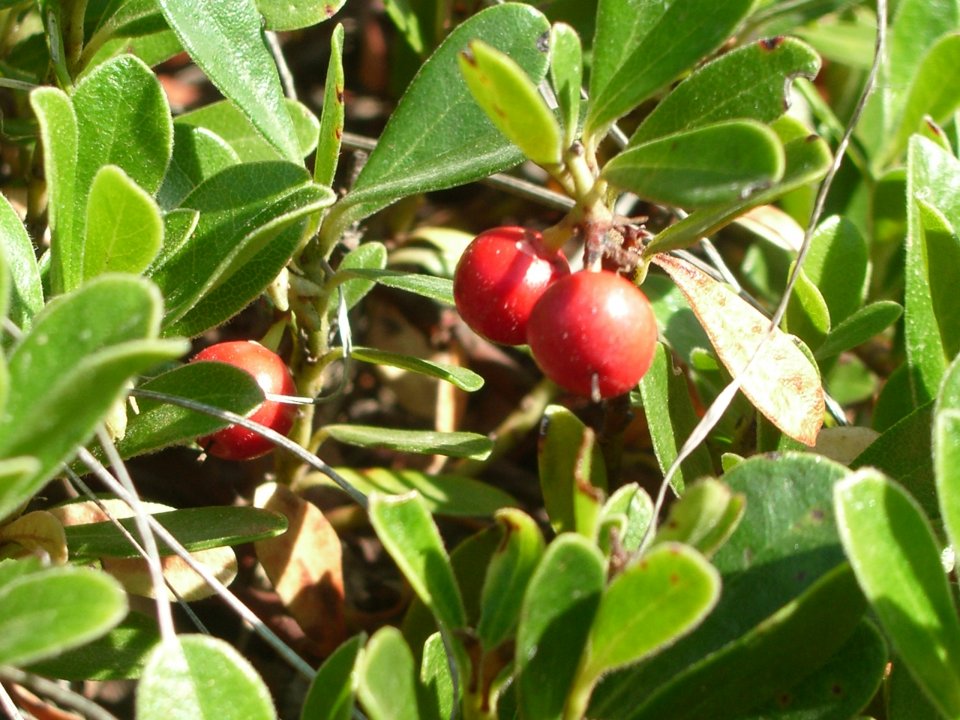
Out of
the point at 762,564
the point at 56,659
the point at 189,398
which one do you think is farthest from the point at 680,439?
the point at 56,659

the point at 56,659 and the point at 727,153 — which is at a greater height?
A: the point at 727,153

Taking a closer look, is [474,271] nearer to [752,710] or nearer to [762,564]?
[762,564]

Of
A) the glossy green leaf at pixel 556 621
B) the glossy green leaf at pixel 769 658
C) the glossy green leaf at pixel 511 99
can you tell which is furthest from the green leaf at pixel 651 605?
the glossy green leaf at pixel 511 99

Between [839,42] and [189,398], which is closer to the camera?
[189,398]

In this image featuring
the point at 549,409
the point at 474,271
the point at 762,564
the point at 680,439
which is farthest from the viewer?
the point at 680,439

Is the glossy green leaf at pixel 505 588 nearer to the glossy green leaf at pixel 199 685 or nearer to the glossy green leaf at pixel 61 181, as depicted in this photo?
the glossy green leaf at pixel 199 685

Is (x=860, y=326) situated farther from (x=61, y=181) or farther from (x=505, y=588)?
(x=61, y=181)

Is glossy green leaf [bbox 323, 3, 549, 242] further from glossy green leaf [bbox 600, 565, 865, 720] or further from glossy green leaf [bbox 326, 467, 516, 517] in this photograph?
glossy green leaf [bbox 600, 565, 865, 720]
